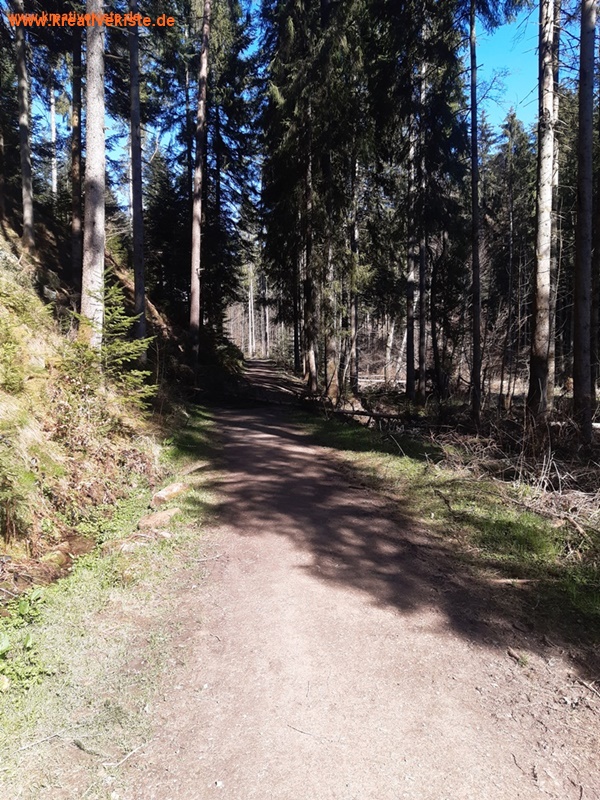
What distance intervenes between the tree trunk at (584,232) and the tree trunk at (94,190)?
814 cm

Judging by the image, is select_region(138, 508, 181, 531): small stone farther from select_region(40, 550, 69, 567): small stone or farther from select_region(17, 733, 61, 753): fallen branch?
select_region(17, 733, 61, 753): fallen branch

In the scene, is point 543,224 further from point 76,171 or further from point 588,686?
point 76,171

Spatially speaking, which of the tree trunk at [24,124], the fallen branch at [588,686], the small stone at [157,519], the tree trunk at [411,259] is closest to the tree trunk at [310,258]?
the tree trunk at [411,259]

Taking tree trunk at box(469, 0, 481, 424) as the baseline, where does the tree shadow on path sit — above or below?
below

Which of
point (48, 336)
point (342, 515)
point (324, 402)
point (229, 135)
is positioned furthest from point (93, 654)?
point (229, 135)

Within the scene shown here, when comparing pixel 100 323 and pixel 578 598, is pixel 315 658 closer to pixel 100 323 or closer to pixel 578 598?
pixel 578 598

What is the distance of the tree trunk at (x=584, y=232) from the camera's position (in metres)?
7.82

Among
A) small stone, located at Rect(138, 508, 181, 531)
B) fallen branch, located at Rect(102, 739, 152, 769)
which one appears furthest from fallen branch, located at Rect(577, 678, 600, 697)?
small stone, located at Rect(138, 508, 181, 531)

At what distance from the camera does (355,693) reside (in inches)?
117

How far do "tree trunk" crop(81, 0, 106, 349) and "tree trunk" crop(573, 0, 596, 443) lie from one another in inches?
321

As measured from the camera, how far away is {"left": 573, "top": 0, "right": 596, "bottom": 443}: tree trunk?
25.6 feet

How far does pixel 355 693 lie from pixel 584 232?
329 inches

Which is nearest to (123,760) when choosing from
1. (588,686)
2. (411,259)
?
(588,686)

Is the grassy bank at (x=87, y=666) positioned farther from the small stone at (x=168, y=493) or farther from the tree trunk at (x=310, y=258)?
the tree trunk at (x=310, y=258)
